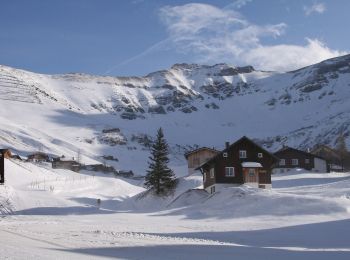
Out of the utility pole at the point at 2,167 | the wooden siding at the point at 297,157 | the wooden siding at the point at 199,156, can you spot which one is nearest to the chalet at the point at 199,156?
the wooden siding at the point at 199,156

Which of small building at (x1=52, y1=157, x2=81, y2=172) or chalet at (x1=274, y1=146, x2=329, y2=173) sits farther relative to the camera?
small building at (x1=52, y1=157, x2=81, y2=172)

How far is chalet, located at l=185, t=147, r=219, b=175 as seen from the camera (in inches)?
4163

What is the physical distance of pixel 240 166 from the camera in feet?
252

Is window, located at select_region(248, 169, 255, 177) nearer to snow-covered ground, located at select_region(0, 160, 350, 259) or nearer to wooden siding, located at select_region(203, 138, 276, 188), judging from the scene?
wooden siding, located at select_region(203, 138, 276, 188)

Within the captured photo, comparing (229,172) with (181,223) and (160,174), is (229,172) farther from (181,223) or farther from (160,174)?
(181,223)

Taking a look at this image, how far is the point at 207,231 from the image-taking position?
35.9 meters

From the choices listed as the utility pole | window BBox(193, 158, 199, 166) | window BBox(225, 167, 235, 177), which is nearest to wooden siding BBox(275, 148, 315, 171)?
window BBox(193, 158, 199, 166)

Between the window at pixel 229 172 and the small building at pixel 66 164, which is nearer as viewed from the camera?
the window at pixel 229 172

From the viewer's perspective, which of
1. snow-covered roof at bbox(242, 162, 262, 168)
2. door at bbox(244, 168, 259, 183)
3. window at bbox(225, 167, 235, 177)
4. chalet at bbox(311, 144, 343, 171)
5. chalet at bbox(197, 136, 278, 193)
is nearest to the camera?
snow-covered roof at bbox(242, 162, 262, 168)

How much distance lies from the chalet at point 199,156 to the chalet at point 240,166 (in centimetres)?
2706

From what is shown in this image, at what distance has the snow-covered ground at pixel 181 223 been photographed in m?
24.2

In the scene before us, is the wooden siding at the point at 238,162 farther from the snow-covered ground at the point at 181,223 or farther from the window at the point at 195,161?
the window at the point at 195,161

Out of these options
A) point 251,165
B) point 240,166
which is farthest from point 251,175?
point 240,166

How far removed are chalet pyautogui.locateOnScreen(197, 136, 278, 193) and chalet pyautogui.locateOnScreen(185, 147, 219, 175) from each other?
27056mm
